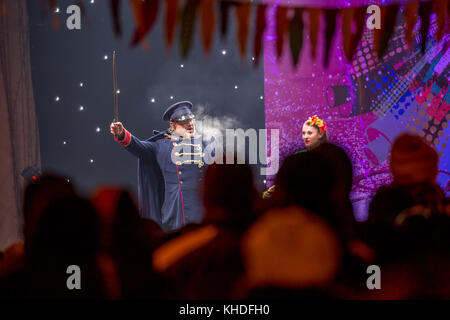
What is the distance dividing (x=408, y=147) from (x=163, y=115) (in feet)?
11.8

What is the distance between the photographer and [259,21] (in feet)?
6.08

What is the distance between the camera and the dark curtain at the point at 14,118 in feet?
15.3

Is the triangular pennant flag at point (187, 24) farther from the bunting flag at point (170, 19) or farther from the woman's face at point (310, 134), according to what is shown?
the woman's face at point (310, 134)

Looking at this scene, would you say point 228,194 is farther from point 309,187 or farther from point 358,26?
point 358,26

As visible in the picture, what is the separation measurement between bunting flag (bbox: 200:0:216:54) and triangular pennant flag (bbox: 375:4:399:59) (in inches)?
26.1

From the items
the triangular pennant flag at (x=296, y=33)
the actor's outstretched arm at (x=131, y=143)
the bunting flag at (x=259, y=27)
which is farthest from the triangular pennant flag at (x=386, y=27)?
the actor's outstretched arm at (x=131, y=143)

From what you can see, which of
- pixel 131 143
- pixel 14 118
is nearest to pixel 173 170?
pixel 131 143

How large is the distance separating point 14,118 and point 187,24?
3683 millimetres

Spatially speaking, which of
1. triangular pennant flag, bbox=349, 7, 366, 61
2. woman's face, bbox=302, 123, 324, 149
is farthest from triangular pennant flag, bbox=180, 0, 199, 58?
woman's face, bbox=302, 123, 324, 149

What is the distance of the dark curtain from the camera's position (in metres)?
4.66

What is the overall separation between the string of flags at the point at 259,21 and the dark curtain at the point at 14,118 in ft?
11.1

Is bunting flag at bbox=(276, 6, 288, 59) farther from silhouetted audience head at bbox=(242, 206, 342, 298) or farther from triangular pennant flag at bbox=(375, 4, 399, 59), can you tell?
silhouetted audience head at bbox=(242, 206, 342, 298)

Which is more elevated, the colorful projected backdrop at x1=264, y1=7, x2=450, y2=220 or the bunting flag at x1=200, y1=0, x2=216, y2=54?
the bunting flag at x1=200, y1=0, x2=216, y2=54
